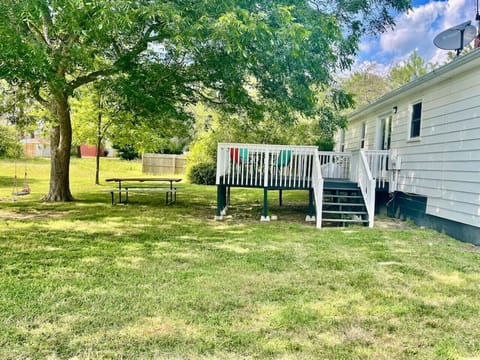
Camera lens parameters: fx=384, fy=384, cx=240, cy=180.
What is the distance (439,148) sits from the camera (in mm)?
8016

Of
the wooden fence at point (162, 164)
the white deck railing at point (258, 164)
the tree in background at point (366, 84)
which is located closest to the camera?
the white deck railing at point (258, 164)

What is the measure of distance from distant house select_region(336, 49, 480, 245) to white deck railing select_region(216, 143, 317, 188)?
2.45 meters

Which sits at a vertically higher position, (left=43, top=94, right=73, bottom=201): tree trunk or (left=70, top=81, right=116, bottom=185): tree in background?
(left=70, top=81, right=116, bottom=185): tree in background

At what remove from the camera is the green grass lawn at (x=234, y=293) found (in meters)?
2.89

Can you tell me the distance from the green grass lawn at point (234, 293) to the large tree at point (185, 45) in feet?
9.92

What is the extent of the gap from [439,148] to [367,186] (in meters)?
1.64

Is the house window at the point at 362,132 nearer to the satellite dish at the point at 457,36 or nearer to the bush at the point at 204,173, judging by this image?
the satellite dish at the point at 457,36

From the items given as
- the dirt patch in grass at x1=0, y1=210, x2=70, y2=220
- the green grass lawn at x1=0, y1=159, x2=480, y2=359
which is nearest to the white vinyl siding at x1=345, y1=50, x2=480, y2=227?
the green grass lawn at x1=0, y1=159, x2=480, y2=359

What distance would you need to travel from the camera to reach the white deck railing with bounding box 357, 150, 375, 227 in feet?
26.5

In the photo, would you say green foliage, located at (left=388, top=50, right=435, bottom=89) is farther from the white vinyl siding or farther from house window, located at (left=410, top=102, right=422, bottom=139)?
house window, located at (left=410, top=102, right=422, bottom=139)

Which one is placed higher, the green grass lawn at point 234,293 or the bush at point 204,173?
the bush at point 204,173

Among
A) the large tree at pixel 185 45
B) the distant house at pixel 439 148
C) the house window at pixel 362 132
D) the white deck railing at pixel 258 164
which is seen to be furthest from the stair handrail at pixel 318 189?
the house window at pixel 362 132

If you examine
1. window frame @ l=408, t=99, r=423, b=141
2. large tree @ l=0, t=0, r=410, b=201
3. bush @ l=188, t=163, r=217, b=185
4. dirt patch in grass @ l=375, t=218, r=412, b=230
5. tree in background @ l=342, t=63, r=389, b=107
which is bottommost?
dirt patch in grass @ l=375, t=218, r=412, b=230

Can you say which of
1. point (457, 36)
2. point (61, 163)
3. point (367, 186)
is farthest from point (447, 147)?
point (61, 163)
